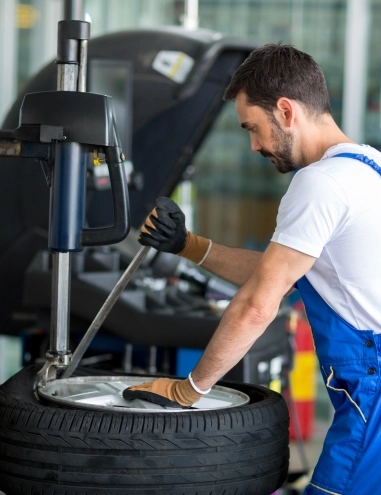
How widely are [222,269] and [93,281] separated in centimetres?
88

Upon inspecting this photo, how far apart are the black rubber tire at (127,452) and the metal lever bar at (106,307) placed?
241mm

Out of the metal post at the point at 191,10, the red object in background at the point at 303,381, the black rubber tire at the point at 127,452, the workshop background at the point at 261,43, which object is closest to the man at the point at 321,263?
the black rubber tire at the point at 127,452

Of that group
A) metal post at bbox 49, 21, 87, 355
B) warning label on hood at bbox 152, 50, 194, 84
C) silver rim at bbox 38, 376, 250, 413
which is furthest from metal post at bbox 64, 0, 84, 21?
silver rim at bbox 38, 376, 250, 413

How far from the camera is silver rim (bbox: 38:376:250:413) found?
1757mm

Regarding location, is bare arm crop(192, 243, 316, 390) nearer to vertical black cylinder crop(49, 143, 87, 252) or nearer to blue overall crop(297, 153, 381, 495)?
blue overall crop(297, 153, 381, 495)

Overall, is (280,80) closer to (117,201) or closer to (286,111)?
(286,111)

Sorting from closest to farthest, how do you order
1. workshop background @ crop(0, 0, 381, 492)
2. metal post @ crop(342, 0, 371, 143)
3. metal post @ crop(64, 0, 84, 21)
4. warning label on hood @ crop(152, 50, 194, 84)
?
metal post @ crop(64, 0, 84, 21), warning label on hood @ crop(152, 50, 194, 84), workshop background @ crop(0, 0, 381, 492), metal post @ crop(342, 0, 371, 143)

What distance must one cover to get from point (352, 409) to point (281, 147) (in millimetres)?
535

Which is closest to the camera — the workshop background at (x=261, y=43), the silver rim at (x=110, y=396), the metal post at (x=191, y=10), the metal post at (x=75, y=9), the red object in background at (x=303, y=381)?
the silver rim at (x=110, y=396)

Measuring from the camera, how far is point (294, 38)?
747 centimetres

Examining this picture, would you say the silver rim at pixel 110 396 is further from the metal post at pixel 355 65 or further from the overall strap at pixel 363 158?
the metal post at pixel 355 65

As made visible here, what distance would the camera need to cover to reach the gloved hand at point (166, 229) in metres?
1.97

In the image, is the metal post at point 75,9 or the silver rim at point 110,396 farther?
the metal post at point 75,9

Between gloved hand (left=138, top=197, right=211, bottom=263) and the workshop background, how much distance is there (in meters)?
4.02
